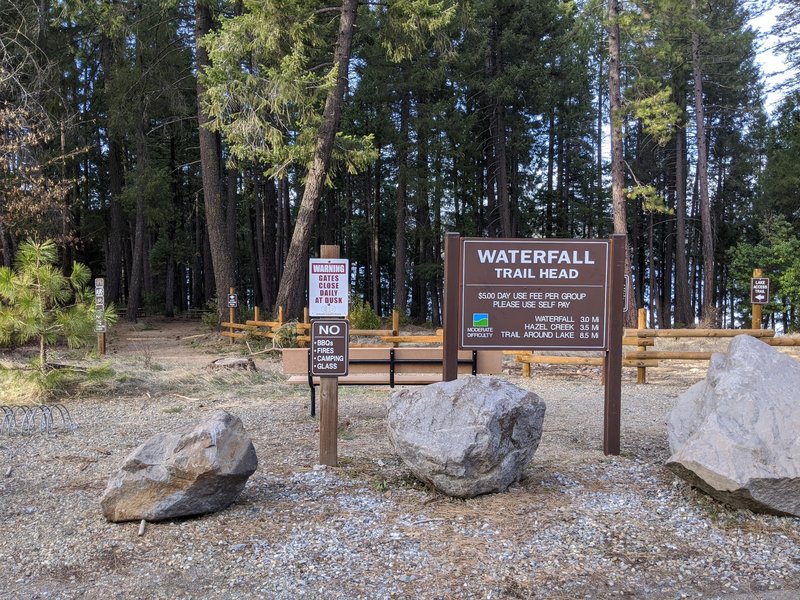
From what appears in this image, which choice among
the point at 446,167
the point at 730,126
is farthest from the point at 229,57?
the point at 730,126

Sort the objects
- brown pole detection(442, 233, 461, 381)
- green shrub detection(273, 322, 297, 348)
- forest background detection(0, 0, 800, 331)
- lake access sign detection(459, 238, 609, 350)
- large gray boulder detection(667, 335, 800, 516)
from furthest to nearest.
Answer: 1. green shrub detection(273, 322, 297, 348)
2. forest background detection(0, 0, 800, 331)
3. lake access sign detection(459, 238, 609, 350)
4. brown pole detection(442, 233, 461, 381)
5. large gray boulder detection(667, 335, 800, 516)

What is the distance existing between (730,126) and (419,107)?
1892 cm

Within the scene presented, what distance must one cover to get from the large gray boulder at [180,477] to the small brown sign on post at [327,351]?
44.3 inches

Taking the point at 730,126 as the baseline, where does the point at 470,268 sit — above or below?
below

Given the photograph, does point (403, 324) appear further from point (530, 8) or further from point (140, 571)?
point (140, 571)

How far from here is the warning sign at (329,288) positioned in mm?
5188

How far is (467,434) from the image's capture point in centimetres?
436

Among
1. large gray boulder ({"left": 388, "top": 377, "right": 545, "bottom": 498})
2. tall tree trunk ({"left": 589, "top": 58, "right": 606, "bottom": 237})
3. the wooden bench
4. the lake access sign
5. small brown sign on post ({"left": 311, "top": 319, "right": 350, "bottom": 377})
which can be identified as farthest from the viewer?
tall tree trunk ({"left": 589, "top": 58, "right": 606, "bottom": 237})

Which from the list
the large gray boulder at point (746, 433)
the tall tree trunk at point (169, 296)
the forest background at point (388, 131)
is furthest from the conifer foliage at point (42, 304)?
the tall tree trunk at point (169, 296)

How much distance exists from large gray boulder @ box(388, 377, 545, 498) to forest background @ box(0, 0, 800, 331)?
10.7 m

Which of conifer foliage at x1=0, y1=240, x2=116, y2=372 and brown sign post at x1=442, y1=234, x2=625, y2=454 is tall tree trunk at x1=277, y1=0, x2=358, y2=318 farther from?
brown sign post at x1=442, y1=234, x2=625, y2=454

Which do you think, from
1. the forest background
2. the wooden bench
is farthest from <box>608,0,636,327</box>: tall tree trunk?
the wooden bench

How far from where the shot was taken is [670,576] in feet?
11.2

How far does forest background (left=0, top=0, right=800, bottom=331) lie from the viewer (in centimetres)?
1484
